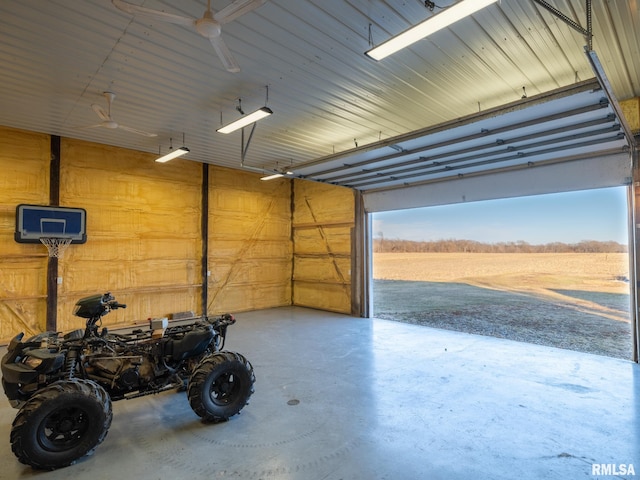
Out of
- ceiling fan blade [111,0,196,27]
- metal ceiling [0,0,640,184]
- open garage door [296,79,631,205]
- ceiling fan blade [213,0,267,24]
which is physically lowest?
open garage door [296,79,631,205]

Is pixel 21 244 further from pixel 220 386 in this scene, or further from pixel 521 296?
pixel 521 296

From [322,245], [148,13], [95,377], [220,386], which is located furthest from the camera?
[322,245]

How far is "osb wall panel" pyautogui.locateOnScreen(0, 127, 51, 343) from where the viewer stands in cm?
608

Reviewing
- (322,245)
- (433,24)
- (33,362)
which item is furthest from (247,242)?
(433,24)

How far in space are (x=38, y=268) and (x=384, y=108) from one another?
7.14 meters

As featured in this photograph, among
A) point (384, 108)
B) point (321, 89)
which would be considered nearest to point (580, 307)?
point (384, 108)

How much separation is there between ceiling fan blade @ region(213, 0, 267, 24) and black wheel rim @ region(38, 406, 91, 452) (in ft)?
10.4

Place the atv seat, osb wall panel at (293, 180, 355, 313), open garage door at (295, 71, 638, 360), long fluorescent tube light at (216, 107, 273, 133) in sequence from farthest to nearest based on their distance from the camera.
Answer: osb wall panel at (293, 180, 355, 313), long fluorescent tube light at (216, 107, 273, 133), open garage door at (295, 71, 638, 360), the atv seat

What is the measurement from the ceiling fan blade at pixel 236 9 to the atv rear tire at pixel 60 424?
302 centimetres

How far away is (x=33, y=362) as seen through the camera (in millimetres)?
2695

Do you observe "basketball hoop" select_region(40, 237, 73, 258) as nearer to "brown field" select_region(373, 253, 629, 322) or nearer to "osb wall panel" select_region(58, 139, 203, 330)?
"osb wall panel" select_region(58, 139, 203, 330)

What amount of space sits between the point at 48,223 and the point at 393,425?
7150mm

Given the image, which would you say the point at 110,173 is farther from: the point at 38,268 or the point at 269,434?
the point at 269,434
